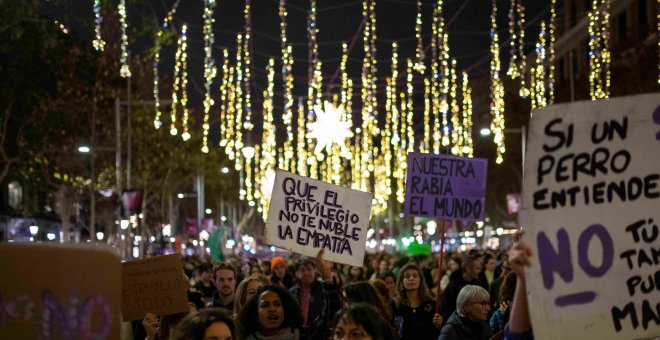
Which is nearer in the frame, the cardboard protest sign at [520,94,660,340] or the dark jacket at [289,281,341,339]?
the cardboard protest sign at [520,94,660,340]

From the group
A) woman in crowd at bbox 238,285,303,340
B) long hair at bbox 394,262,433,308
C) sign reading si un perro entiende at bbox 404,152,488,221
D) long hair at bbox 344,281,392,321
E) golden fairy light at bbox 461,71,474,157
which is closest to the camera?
woman in crowd at bbox 238,285,303,340

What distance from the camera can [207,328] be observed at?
18.9 ft

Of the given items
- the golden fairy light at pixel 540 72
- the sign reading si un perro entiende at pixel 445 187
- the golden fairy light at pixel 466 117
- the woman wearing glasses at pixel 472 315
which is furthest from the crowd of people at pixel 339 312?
the golden fairy light at pixel 466 117

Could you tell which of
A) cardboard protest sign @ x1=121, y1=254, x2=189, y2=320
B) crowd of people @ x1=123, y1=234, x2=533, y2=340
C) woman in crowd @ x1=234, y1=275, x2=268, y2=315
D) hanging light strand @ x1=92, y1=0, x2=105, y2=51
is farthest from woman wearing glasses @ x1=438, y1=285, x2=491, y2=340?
hanging light strand @ x1=92, y1=0, x2=105, y2=51

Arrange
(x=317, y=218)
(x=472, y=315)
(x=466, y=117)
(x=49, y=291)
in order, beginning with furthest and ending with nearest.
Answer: (x=466, y=117) → (x=317, y=218) → (x=472, y=315) → (x=49, y=291)

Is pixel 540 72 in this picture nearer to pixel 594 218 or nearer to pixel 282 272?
pixel 282 272

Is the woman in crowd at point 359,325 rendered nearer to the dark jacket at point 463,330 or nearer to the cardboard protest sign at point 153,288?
the cardboard protest sign at point 153,288

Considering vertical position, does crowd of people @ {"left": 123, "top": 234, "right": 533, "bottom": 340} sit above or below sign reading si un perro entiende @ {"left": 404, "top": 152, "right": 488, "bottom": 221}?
below

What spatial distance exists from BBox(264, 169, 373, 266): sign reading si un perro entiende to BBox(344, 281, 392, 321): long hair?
86.3 inches

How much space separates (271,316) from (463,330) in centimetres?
162

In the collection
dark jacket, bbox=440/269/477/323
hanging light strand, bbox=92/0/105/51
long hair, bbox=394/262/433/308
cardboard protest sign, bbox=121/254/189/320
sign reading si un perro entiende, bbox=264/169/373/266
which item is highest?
hanging light strand, bbox=92/0/105/51

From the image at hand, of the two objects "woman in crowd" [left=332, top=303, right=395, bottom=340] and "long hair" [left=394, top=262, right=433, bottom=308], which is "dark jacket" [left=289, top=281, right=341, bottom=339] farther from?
"woman in crowd" [left=332, top=303, right=395, bottom=340]

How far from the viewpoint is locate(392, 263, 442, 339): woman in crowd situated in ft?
33.7

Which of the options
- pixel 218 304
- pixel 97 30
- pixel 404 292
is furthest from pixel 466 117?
pixel 404 292
